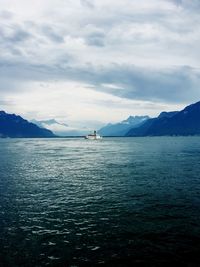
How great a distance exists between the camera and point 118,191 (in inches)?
2251

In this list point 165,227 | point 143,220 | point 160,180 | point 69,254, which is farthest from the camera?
point 160,180

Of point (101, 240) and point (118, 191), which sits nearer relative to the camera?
point (101, 240)

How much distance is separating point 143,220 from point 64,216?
10.9 meters

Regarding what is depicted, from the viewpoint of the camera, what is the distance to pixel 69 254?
29328 millimetres

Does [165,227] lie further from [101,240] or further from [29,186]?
[29,186]

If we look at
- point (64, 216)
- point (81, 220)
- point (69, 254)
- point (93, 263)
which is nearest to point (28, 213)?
point (64, 216)

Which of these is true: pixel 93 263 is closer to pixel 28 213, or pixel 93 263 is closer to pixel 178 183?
pixel 28 213

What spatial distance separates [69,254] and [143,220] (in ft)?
43.4

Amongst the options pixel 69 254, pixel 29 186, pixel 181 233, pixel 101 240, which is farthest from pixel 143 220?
pixel 29 186

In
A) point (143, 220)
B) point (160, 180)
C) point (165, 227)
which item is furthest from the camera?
point (160, 180)

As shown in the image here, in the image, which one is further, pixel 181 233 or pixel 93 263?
pixel 181 233

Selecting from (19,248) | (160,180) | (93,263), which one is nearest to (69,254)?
(93,263)

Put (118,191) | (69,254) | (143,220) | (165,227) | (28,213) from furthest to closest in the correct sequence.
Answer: (118,191) < (28,213) < (143,220) < (165,227) < (69,254)

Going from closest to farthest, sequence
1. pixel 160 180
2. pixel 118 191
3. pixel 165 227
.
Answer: pixel 165 227 < pixel 118 191 < pixel 160 180
